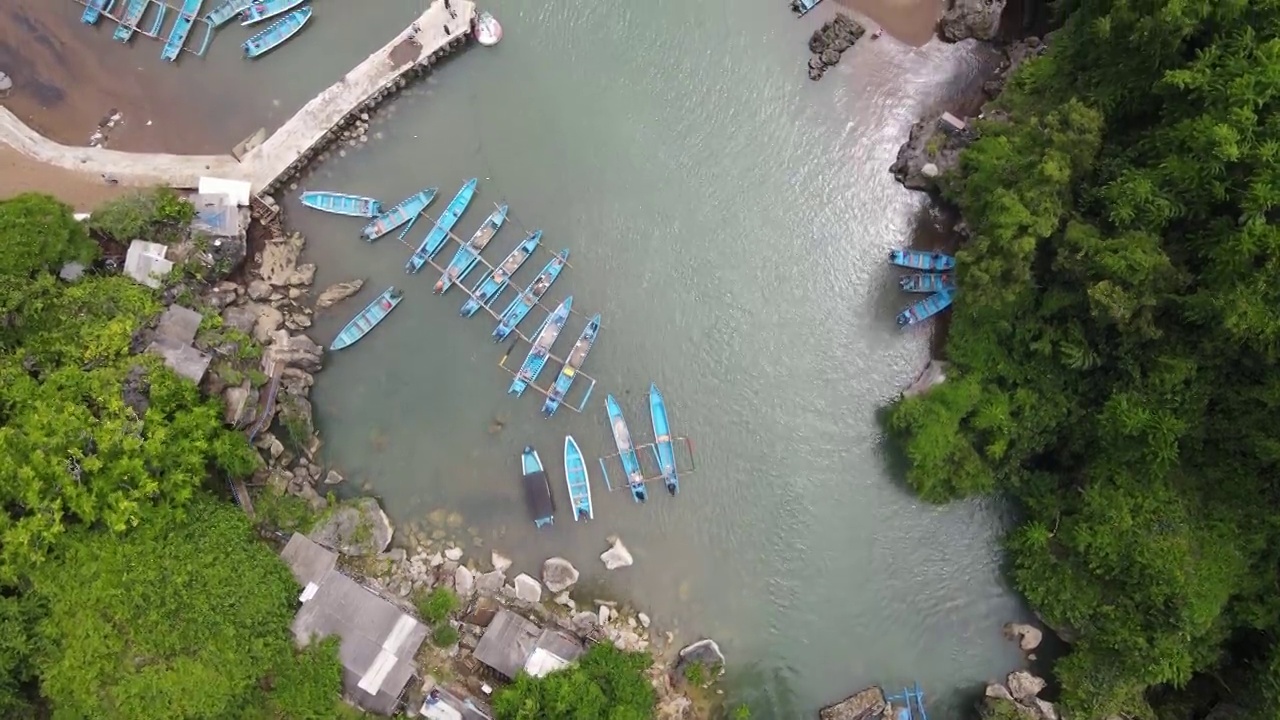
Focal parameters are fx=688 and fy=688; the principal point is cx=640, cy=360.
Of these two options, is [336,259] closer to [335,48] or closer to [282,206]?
[282,206]

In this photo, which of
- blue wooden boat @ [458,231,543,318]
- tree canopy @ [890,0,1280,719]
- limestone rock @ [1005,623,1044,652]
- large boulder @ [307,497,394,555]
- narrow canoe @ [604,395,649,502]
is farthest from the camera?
blue wooden boat @ [458,231,543,318]

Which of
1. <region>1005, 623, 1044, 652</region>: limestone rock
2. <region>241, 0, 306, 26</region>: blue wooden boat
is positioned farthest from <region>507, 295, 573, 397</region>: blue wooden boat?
<region>1005, 623, 1044, 652</region>: limestone rock

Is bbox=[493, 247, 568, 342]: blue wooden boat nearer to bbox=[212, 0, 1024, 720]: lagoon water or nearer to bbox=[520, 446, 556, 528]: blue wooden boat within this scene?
bbox=[212, 0, 1024, 720]: lagoon water

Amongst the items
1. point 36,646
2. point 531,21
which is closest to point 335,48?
point 531,21

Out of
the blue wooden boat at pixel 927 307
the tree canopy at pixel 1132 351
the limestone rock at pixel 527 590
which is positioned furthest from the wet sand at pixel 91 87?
the tree canopy at pixel 1132 351

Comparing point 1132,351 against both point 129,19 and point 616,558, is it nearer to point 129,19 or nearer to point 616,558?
point 616,558

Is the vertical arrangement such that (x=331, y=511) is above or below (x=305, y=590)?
above

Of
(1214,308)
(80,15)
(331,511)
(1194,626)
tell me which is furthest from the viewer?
(80,15)
